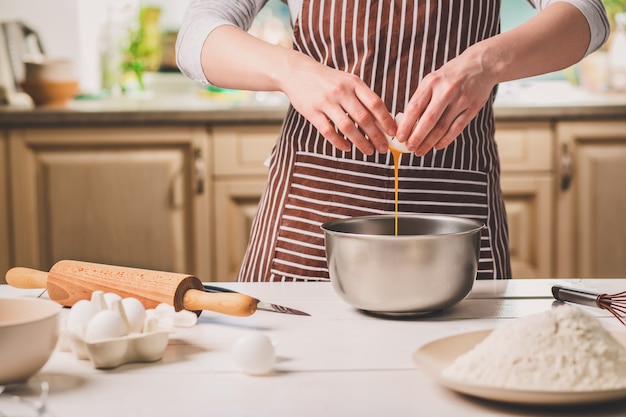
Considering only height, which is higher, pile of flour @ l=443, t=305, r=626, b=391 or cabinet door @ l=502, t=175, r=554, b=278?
pile of flour @ l=443, t=305, r=626, b=391

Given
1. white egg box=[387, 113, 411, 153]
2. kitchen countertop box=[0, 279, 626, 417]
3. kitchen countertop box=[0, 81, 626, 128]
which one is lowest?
kitchen countertop box=[0, 279, 626, 417]

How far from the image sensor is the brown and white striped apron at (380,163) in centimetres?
142

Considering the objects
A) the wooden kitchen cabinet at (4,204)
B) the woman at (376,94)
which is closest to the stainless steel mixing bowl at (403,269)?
the woman at (376,94)

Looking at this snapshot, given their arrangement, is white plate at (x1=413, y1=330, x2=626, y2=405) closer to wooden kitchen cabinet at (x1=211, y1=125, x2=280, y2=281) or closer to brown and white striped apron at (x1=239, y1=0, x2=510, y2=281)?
brown and white striped apron at (x1=239, y1=0, x2=510, y2=281)

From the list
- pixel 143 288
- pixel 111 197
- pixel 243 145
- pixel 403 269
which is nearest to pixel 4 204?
pixel 111 197

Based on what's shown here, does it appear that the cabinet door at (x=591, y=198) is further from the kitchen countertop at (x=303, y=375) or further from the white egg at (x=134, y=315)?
the white egg at (x=134, y=315)

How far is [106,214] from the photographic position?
262 centimetres

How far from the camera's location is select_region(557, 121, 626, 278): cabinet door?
2562mm

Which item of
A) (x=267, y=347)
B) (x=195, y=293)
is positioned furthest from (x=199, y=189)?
(x=267, y=347)

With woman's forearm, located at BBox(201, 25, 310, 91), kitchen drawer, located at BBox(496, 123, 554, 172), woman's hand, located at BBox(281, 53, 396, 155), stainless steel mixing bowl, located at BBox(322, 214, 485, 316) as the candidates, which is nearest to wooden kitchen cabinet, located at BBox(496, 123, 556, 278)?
kitchen drawer, located at BBox(496, 123, 554, 172)

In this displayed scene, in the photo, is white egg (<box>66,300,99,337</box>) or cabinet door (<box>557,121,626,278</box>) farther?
cabinet door (<box>557,121,626,278</box>)

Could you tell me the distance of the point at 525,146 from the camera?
254 cm

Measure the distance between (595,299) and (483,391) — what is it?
0.39 m

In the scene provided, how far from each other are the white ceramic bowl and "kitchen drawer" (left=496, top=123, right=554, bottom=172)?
192 centimetres
